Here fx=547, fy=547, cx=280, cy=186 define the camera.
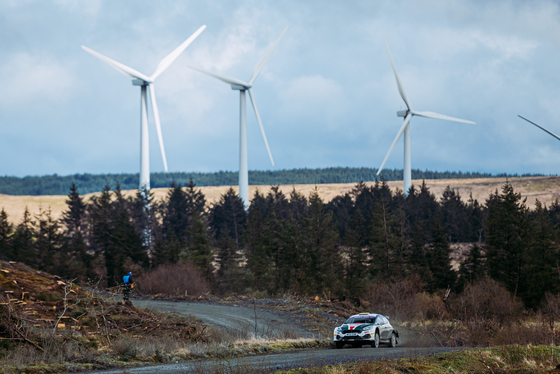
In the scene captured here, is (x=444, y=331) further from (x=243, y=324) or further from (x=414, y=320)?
(x=243, y=324)

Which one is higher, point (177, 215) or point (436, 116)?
point (436, 116)

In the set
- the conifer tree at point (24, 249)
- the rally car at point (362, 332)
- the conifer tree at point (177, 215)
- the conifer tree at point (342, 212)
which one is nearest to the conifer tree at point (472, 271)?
the conifer tree at point (342, 212)

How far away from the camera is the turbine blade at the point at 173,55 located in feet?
273

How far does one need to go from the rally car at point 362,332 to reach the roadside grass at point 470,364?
20.5 ft

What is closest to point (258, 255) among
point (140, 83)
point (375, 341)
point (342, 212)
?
point (140, 83)

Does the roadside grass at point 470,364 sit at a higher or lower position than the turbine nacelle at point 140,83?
lower

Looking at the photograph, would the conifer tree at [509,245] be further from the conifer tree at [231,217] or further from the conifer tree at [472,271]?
the conifer tree at [231,217]

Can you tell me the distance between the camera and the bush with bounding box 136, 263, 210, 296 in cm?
5295

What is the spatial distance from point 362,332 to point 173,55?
6858cm

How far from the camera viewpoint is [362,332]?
2348cm

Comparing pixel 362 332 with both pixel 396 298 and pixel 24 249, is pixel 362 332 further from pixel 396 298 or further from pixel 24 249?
pixel 24 249

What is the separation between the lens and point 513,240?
206 feet

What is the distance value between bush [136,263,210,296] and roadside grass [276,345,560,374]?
36721mm

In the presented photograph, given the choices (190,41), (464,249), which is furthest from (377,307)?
(464,249)
